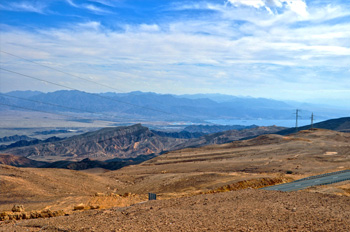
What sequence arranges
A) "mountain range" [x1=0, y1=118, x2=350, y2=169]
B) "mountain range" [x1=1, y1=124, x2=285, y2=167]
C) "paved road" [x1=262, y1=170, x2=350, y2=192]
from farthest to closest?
"mountain range" [x1=1, y1=124, x2=285, y2=167]
"mountain range" [x1=0, y1=118, x2=350, y2=169]
"paved road" [x1=262, y1=170, x2=350, y2=192]

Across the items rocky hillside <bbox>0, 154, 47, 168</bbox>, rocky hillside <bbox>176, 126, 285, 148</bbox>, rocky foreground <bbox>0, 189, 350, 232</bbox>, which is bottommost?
rocky hillside <bbox>0, 154, 47, 168</bbox>

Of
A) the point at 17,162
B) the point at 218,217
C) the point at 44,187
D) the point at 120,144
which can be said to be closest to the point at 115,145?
the point at 120,144

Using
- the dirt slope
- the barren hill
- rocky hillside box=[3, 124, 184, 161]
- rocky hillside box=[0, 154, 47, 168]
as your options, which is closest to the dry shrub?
the barren hill

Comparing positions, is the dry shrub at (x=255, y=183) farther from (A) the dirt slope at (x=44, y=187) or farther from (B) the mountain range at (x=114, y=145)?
(B) the mountain range at (x=114, y=145)

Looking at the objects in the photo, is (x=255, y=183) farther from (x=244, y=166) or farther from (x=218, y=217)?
(x=218, y=217)

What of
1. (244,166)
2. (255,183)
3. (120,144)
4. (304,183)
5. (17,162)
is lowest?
(17,162)

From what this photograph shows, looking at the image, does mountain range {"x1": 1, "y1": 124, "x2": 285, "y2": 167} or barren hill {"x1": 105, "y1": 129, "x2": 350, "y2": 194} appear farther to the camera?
mountain range {"x1": 1, "y1": 124, "x2": 285, "y2": 167}

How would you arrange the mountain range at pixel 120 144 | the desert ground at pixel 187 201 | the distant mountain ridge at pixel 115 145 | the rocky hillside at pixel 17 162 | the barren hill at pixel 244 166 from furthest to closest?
the distant mountain ridge at pixel 115 145 < the mountain range at pixel 120 144 < the rocky hillside at pixel 17 162 < the barren hill at pixel 244 166 < the desert ground at pixel 187 201

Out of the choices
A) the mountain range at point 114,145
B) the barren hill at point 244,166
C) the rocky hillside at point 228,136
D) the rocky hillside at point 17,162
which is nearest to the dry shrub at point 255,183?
the barren hill at point 244,166

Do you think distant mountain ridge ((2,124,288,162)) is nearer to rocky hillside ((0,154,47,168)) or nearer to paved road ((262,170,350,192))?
rocky hillside ((0,154,47,168))
